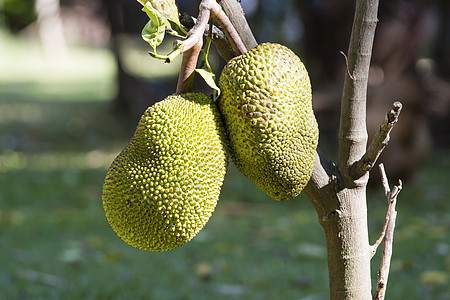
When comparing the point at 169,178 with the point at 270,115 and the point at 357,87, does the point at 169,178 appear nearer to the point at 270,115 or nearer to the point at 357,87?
the point at 270,115

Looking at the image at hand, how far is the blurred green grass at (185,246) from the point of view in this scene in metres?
2.29

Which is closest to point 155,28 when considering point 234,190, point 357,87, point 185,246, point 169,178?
point 169,178

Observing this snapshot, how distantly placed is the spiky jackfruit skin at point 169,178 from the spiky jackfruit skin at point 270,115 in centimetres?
5

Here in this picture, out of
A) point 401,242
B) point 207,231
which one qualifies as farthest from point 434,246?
point 207,231

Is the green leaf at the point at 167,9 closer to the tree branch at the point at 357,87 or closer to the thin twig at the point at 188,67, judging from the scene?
the thin twig at the point at 188,67

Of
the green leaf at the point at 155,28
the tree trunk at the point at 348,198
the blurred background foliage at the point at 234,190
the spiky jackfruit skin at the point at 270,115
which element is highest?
the green leaf at the point at 155,28

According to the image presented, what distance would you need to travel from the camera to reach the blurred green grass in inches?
90.2

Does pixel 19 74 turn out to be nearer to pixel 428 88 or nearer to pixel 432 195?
pixel 428 88

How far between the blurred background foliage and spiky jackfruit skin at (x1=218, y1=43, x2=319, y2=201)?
17.1 inches

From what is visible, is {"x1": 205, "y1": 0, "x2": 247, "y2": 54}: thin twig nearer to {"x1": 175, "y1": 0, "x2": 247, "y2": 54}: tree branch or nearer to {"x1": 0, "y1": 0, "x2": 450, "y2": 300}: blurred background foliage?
{"x1": 175, "y1": 0, "x2": 247, "y2": 54}: tree branch


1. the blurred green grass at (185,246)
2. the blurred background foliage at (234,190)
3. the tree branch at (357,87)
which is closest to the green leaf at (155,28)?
the tree branch at (357,87)

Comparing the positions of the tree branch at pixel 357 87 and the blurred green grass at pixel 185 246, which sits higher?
the tree branch at pixel 357 87

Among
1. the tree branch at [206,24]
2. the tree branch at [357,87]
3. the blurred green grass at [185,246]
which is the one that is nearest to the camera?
the tree branch at [206,24]

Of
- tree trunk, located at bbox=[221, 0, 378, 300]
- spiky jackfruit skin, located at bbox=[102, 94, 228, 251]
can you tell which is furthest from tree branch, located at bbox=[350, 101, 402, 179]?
spiky jackfruit skin, located at bbox=[102, 94, 228, 251]
